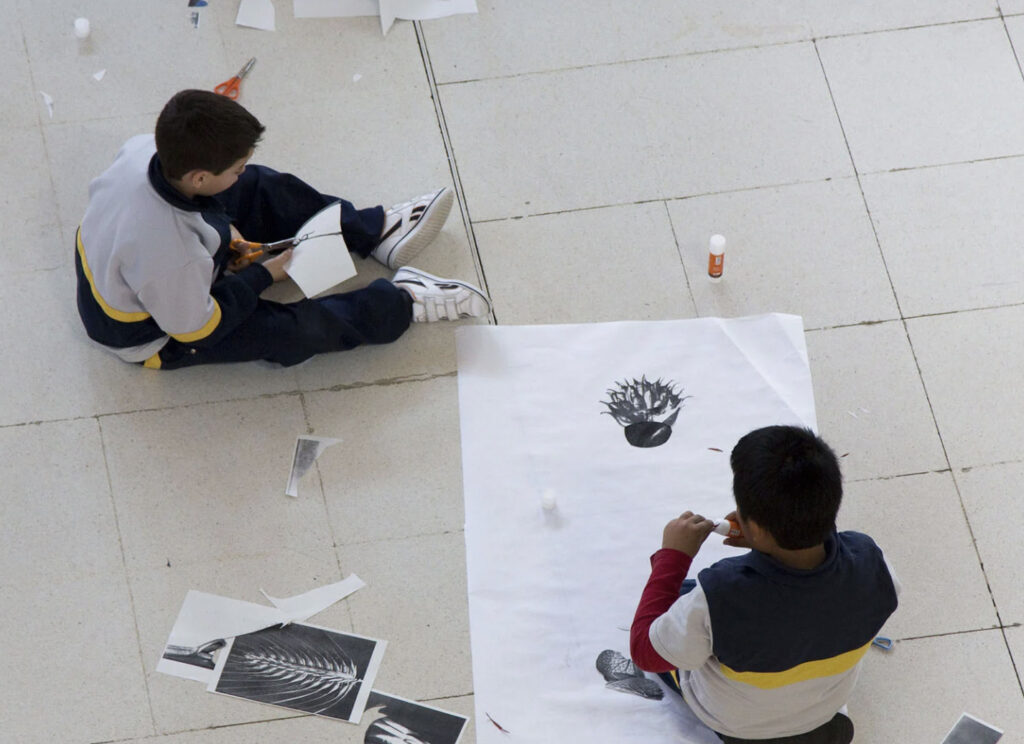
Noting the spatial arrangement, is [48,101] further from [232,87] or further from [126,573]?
[126,573]

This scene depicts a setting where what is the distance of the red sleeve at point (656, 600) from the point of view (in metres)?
1.56

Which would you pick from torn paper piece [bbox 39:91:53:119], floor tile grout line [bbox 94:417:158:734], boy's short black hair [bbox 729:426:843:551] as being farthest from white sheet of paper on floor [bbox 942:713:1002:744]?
torn paper piece [bbox 39:91:53:119]

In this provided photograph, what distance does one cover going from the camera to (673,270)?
2.07 metres

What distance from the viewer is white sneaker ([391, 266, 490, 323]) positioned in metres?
1.97

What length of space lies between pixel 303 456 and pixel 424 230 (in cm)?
48

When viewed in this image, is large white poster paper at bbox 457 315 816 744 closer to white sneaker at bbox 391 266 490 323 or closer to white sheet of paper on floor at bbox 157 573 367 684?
white sneaker at bbox 391 266 490 323

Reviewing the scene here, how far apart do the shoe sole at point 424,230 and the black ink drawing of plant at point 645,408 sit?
0.45 metres

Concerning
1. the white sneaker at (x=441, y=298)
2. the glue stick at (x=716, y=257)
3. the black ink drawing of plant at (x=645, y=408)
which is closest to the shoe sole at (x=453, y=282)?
the white sneaker at (x=441, y=298)

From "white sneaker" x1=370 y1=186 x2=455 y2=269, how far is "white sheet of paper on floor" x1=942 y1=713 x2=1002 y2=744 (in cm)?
122

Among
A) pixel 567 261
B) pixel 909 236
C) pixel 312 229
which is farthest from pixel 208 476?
pixel 909 236

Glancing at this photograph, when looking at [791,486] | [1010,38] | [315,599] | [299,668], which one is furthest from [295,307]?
[1010,38]

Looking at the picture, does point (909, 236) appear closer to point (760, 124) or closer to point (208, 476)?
point (760, 124)

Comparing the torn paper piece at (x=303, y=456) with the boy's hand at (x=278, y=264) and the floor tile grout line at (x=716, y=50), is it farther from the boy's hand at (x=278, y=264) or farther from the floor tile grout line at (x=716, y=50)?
the floor tile grout line at (x=716, y=50)

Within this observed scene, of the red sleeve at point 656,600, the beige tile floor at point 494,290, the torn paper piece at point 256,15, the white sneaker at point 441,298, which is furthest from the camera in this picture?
the torn paper piece at point 256,15
